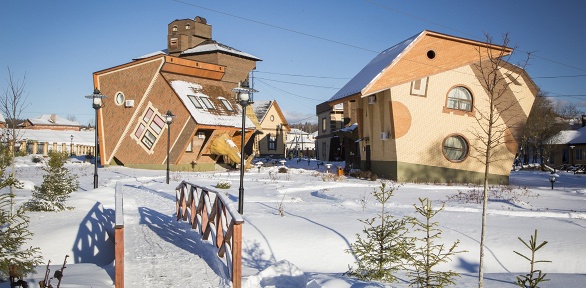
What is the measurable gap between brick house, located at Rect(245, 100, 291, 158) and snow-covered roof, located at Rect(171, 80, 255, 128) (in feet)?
66.8

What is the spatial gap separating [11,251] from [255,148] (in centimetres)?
4512

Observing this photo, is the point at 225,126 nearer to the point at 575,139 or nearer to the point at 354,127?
the point at 354,127

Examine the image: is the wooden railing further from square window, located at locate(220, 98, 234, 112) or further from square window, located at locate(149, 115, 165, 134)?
square window, located at locate(220, 98, 234, 112)

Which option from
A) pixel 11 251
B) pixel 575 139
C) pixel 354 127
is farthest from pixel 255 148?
pixel 11 251

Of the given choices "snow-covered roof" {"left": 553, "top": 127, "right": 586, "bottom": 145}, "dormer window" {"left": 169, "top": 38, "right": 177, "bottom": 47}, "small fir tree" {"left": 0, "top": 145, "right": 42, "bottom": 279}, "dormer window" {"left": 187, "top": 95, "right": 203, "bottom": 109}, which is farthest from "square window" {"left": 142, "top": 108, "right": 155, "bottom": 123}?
"snow-covered roof" {"left": 553, "top": 127, "right": 586, "bottom": 145}

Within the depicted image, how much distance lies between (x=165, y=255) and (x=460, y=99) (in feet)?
72.6

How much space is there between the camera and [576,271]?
798 centimetres

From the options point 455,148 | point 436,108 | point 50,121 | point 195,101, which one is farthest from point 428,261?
point 50,121

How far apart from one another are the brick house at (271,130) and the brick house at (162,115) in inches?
765

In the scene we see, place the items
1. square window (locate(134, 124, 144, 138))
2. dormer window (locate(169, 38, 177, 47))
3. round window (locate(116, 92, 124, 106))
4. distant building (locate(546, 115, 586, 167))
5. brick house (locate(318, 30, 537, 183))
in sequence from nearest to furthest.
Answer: brick house (locate(318, 30, 537, 183)) < square window (locate(134, 124, 144, 138)) < round window (locate(116, 92, 124, 106)) < dormer window (locate(169, 38, 177, 47)) < distant building (locate(546, 115, 586, 167))

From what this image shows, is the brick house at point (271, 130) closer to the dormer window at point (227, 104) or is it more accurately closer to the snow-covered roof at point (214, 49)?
the snow-covered roof at point (214, 49)

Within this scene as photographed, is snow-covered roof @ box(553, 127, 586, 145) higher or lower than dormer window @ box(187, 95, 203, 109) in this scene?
lower

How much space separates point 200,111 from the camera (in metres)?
29.9

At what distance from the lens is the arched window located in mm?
25188
